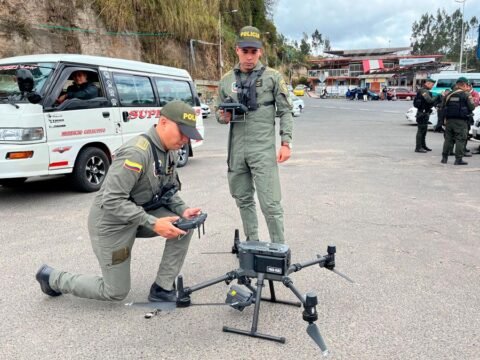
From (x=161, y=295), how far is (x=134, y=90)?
5.33 m

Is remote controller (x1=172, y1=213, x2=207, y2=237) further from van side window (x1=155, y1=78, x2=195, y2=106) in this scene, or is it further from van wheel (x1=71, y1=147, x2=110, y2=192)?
van side window (x1=155, y1=78, x2=195, y2=106)

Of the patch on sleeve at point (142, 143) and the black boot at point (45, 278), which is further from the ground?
the patch on sleeve at point (142, 143)

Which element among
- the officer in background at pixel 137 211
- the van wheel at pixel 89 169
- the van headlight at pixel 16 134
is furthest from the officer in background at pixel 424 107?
the officer in background at pixel 137 211

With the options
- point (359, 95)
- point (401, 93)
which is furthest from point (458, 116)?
point (401, 93)

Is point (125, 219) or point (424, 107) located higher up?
point (424, 107)

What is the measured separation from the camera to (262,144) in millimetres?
3834

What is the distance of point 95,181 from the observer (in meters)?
7.12

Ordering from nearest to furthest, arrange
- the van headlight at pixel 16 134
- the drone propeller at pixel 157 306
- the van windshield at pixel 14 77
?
the drone propeller at pixel 157 306 < the van headlight at pixel 16 134 < the van windshield at pixel 14 77

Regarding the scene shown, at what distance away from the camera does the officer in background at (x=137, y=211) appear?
2820 millimetres

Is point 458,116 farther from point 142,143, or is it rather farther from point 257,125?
point 142,143

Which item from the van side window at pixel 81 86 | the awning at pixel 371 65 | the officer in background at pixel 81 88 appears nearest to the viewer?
the van side window at pixel 81 86

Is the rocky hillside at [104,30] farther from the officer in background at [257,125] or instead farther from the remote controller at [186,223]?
the remote controller at [186,223]

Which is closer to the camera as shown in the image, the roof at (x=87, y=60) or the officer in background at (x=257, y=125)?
the officer in background at (x=257, y=125)

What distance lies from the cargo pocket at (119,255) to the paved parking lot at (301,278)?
45 centimetres
